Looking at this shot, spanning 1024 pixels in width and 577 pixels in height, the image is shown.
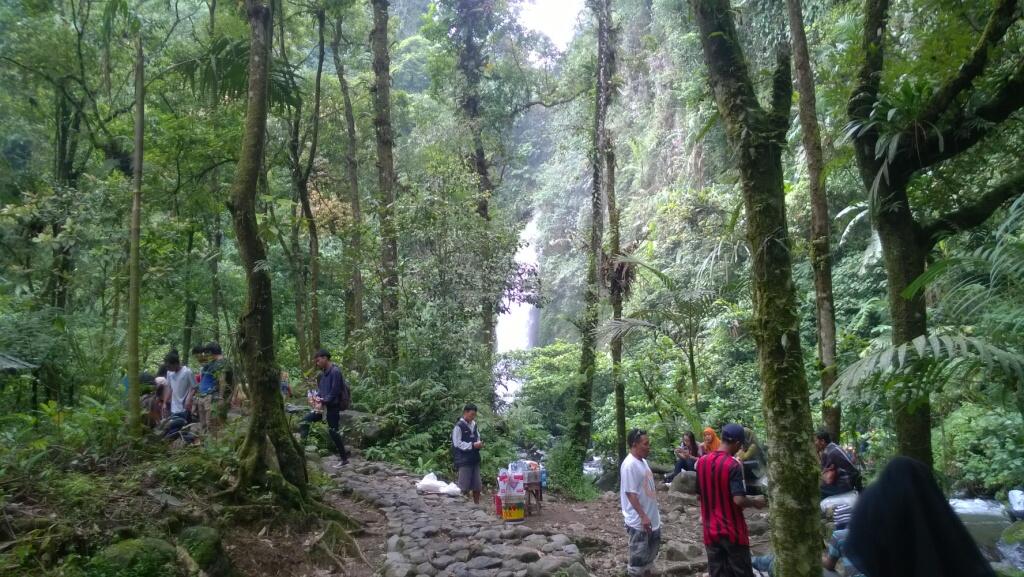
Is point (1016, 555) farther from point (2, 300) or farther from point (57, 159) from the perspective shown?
point (57, 159)

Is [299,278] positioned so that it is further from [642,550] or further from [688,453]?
[642,550]

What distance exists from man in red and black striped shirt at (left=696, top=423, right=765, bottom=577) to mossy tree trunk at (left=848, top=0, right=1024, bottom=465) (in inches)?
51.4

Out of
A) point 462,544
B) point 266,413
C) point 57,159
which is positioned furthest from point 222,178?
point 462,544

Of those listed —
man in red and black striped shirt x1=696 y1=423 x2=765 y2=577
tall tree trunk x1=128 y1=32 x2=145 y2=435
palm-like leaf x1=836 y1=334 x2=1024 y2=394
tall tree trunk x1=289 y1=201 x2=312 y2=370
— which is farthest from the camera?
tall tree trunk x1=289 y1=201 x2=312 y2=370

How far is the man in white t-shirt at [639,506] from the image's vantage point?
18.8ft

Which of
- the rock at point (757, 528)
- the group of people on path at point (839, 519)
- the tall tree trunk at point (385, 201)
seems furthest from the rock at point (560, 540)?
the tall tree trunk at point (385, 201)

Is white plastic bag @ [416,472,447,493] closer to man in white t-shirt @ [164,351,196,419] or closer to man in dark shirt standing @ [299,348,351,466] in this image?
man in dark shirt standing @ [299,348,351,466]

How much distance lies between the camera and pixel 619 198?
2802 centimetres

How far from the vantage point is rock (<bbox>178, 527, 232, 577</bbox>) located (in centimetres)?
475

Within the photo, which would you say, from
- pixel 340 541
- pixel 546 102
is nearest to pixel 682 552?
pixel 340 541

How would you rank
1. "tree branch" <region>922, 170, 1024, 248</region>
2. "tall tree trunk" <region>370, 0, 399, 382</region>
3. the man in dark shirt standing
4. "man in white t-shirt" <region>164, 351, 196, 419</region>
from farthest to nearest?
"tall tree trunk" <region>370, 0, 399, 382</region> → the man in dark shirt standing → "man in white t-shirt" <region>164, 351, 196, 419</region> → "tree branch" <region>922, 170, 1024, 248</region>

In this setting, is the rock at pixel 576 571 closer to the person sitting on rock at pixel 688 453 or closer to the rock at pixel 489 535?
the rock at pixel 489 535

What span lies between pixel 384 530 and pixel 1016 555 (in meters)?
7.59

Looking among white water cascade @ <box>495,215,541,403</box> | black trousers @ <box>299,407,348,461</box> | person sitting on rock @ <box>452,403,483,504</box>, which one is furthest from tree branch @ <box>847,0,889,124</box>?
white water cascade @ <box>495,215,541,403</box>
